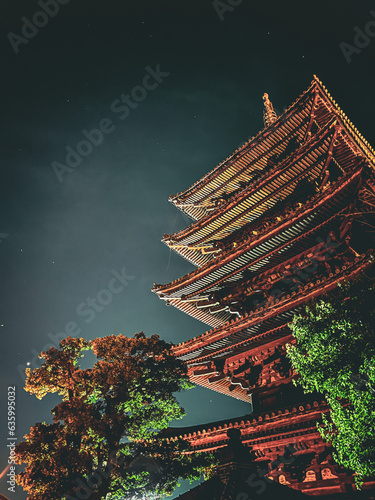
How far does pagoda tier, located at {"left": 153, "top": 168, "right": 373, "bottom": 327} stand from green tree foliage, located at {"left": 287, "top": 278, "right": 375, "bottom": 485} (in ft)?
13.1

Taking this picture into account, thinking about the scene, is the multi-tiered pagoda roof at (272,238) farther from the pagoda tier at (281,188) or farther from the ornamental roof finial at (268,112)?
the ornamental roof finial at (268,112)

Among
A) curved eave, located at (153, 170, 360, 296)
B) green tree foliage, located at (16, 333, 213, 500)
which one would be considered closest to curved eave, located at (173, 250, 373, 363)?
green tree foliage, located at (16, 333, 213, 500)

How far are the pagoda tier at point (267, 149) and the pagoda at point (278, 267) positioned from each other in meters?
0.06

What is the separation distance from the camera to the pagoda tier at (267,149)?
52.0 feet

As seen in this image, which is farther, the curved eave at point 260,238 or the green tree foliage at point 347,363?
the curved eave at point 260,238

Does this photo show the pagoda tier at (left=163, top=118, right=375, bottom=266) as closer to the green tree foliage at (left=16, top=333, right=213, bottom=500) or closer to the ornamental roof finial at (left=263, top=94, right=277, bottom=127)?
the ornamental roof finial at (left=263, top=94, right=277, bottom=127)

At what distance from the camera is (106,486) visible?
9055mm

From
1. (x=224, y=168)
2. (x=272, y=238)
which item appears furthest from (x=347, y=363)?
(x=224, y=168)

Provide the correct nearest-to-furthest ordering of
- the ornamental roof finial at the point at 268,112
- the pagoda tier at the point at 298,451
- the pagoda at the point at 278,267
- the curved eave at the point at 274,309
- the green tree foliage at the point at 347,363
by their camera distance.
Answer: the green tree foliage at the point at 347,363 < the pagoda tier at the point at 298,451 < the curved eave at the point at 274,309 < the pagoda at the point at 278,267 < the ornamental roof finial at the point at 268,112

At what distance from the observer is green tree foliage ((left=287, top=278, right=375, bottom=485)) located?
704cm

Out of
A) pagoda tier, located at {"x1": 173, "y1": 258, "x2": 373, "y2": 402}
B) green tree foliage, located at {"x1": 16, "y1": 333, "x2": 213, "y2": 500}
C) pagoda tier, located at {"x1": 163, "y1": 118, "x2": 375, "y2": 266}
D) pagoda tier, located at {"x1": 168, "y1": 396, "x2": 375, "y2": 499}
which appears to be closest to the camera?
green tree foliage, located at {"x1": 16, "y1": 333, "x2": 213, "y2": 500}

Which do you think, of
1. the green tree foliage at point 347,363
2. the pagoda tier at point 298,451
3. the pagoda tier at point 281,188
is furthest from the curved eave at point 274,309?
the pagoda tier at point 281,188

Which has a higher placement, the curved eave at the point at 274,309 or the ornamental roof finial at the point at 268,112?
the ornamental roof finial at the point at 268,112

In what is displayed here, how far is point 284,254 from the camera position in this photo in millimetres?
14234
